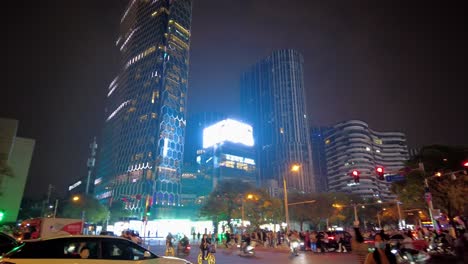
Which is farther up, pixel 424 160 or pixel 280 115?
pixel 280 115

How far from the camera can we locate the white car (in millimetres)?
6811

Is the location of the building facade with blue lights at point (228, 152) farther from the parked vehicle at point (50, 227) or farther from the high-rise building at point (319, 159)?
the high-rise building at point (319, 159)

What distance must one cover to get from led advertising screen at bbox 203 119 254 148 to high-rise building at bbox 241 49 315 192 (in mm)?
63214

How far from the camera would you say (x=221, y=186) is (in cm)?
6031

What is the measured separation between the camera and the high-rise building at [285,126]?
6654 inches

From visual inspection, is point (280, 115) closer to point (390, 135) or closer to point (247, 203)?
point (390, 135)

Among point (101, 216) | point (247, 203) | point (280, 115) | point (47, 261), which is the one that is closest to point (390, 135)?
point (280, 115)

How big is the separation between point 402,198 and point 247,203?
1011 inches

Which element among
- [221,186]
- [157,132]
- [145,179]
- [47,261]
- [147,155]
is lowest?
[47,261]

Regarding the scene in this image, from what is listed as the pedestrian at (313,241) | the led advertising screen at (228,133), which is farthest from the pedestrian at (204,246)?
the led advertising screen at (228,133)

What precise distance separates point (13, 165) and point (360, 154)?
148279 mm

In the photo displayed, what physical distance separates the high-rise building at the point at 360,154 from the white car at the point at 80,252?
510 ft

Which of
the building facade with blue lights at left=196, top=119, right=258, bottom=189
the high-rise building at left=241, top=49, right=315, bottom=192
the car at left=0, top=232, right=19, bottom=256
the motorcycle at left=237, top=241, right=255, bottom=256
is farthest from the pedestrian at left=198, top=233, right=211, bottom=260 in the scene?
the high-rise building at left=241, top=49, right=315, bottom=192

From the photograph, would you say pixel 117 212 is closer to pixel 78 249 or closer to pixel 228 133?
pixel 228 133
